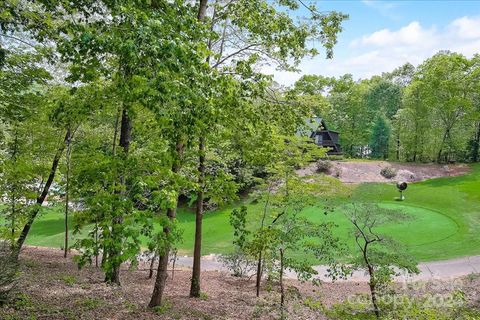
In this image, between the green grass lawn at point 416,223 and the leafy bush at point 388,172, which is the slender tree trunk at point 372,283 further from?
the leafy bush at point 388,172

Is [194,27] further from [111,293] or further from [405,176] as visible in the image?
[405,176]

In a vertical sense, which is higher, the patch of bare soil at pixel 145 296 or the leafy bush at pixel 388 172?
the leafy bush at pixel 388 172

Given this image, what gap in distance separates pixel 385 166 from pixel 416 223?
13407mm

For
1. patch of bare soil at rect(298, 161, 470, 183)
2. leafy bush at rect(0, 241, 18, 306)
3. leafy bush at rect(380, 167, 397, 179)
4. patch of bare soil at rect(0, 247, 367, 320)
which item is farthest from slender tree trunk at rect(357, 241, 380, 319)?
leafy bush at rect(380, 167, 397, 179)

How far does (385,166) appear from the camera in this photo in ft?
98.3

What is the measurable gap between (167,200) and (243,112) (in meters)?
4.30

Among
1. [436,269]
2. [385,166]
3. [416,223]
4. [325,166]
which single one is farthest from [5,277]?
[385,166]

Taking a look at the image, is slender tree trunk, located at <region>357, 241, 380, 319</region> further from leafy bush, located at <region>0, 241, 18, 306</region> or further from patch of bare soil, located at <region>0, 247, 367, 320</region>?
leafy bush, located at <region>0, 241, 18, 306</region>

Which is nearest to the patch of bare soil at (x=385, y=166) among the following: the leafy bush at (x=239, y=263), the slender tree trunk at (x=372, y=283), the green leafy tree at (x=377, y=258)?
the leafy bush at (x=239, y=263)

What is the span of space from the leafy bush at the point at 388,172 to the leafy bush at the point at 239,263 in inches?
749

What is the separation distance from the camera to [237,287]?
1143cm

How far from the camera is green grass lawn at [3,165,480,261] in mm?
14695

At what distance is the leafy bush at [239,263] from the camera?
12556mm

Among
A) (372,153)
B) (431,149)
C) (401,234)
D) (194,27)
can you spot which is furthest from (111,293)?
(372,153)
